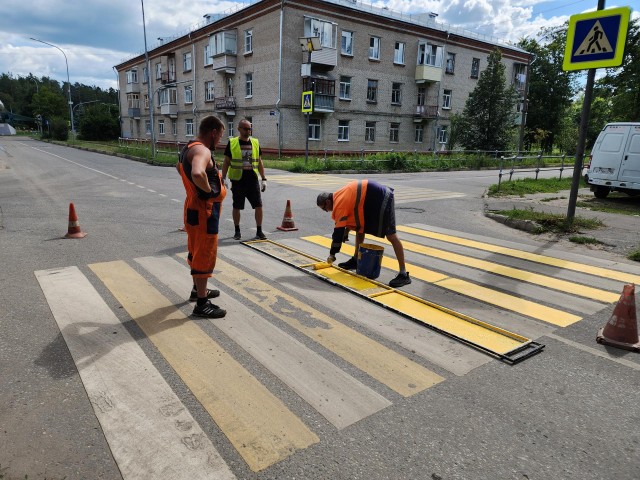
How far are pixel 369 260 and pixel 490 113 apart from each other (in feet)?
114

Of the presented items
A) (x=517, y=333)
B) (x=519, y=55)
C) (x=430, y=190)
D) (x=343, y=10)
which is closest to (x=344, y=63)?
(x=343, y=10)

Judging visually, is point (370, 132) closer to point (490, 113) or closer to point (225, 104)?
point (490, 113)

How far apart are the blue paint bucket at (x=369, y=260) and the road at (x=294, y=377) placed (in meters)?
0.27

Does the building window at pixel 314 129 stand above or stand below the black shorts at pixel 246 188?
above

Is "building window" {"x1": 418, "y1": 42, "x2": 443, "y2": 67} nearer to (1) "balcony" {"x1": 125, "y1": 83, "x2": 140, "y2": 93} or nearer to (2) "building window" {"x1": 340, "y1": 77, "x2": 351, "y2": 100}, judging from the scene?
(2) "building window" {"x1": 340, "y1": 77, "x2": 351, "y2": 100}

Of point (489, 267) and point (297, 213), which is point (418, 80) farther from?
point (489, 267)

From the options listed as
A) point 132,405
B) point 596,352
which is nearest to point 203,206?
point 132,405

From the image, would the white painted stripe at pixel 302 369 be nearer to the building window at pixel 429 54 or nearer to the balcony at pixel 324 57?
the balcony at pixel 324 57

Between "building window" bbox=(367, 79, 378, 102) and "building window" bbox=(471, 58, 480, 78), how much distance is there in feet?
42.7

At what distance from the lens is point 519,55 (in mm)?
46656

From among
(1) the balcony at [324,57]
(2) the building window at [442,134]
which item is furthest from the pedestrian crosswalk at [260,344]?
(2) the building window at [442,134]

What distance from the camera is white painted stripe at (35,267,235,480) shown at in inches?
93.7

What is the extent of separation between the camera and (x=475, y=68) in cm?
4316

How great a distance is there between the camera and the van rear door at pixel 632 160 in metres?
12.7
